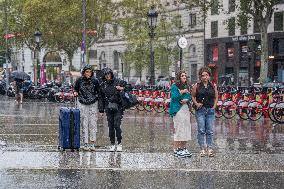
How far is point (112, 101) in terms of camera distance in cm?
1429

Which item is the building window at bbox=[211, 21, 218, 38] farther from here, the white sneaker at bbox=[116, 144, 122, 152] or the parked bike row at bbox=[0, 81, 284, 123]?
the white sneaker at bbox=[116, 144, 122, 152]

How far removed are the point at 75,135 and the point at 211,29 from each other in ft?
179

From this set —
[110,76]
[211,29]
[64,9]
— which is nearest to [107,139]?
[110,76]

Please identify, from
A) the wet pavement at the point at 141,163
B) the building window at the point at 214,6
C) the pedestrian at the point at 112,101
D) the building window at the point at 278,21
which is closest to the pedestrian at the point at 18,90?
the building window at the point at 214,6

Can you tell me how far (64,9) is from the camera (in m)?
55.5

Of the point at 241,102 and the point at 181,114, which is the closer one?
the point at 181,114

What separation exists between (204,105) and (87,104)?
2.38 meters

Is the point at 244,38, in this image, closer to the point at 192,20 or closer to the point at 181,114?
→ the point at 192,20

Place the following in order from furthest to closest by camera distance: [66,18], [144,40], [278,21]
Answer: [144,40] < [278,21] < [66,18]

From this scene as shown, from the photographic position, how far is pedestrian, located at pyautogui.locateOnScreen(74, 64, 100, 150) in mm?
13906

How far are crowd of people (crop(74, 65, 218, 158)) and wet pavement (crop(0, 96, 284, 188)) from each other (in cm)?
36

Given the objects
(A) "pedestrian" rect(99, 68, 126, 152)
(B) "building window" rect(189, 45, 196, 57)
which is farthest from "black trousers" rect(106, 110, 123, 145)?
(B) "building window" rect(189, 45, 196, 57)

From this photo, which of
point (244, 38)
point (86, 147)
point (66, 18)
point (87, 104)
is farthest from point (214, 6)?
point (86, 147)

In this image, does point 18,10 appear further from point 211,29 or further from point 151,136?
point 151,136
